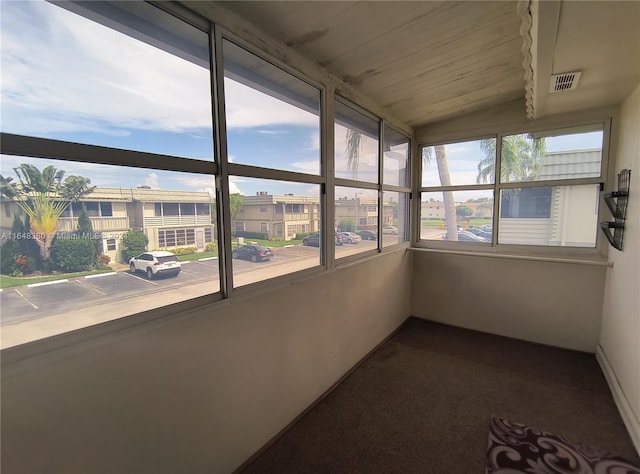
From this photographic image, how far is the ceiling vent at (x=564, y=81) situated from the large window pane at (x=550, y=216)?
3.64ft

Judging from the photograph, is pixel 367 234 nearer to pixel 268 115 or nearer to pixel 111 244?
pixel 268 115

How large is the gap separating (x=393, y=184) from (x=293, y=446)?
8.52 ft

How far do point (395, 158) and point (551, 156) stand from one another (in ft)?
5.10

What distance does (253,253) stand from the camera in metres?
1.69

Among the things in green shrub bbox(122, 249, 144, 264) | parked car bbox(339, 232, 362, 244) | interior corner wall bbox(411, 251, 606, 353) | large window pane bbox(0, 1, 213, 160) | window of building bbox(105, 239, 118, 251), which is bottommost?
interior corner wall bbox(411, 251, 606, 353)

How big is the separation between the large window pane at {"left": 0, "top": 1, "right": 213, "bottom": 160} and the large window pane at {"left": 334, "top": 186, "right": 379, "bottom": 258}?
125cm

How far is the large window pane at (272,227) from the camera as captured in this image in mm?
1591

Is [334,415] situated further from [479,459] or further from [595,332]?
[595,332]

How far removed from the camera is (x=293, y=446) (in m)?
1.81

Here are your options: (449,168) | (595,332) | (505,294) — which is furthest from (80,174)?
(595,332)

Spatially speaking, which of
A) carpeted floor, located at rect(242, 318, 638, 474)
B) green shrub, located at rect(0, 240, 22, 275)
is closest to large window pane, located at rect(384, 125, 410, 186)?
carpeted floor, located at rect(242, 318, 638, 474)

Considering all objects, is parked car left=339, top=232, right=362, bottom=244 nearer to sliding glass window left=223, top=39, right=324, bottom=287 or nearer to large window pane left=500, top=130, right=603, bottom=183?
sliding glass window left=223, top=39, right=324, bottom=287

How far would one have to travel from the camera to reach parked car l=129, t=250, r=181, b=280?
3.98 feet

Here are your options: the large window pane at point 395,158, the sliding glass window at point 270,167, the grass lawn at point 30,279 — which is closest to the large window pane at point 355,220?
the sliding glass window at point 270,167
